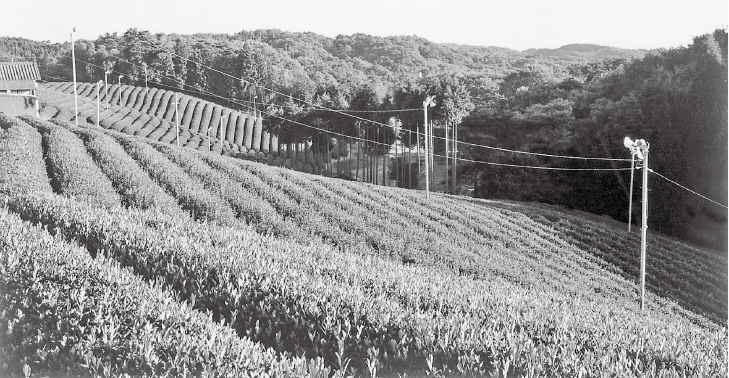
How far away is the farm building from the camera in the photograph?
40.3 m

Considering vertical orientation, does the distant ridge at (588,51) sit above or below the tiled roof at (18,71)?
above

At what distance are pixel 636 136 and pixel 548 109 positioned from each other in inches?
435

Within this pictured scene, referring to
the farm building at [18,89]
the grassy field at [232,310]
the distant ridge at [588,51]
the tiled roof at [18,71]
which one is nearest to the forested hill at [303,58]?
the distant ridge at [588,51]

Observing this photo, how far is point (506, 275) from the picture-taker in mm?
20531

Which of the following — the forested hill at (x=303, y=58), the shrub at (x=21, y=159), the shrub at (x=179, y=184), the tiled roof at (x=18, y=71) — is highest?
the forested hill at (x=303, y=58)

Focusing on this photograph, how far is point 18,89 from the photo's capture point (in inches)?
1971

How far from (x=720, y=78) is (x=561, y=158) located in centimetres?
1363

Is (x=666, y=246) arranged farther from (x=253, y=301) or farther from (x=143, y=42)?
(x=143, y=42)

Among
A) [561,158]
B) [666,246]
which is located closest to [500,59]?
[561,158]

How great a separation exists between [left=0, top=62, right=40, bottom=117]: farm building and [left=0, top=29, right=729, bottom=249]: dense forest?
27.2 metres

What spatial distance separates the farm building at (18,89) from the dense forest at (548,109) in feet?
89.3

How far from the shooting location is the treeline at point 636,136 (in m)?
40.8

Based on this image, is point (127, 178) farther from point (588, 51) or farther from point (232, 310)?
point (588, 51)

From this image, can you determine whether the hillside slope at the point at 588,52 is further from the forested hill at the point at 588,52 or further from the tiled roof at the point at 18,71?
the tiled roof at the point at 18,71
